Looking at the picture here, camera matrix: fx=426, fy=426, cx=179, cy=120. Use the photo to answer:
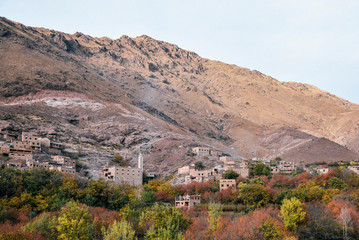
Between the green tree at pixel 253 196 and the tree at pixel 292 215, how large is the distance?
1086cm

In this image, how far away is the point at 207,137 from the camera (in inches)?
6196

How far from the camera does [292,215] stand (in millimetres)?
54812

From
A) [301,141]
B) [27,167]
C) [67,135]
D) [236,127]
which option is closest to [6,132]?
[67,135]

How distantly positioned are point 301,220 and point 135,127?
73859 mm

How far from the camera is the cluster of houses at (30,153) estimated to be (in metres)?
74.9

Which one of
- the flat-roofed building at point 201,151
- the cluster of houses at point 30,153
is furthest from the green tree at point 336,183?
the cluster of houses at point 30,153

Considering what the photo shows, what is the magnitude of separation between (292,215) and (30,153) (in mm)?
50213

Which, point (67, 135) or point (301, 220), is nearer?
point (301, 220)

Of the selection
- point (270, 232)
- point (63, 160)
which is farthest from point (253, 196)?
point (63, 160)

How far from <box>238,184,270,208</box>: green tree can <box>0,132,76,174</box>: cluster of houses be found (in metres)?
32.2

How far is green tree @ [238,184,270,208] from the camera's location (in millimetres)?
67500

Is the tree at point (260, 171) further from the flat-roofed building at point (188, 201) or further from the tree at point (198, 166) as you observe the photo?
the flat-roofed building at point (188, 201)

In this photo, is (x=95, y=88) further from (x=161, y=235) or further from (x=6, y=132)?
(x=161, y=235)

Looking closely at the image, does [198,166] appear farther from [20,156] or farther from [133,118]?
[133,118]
